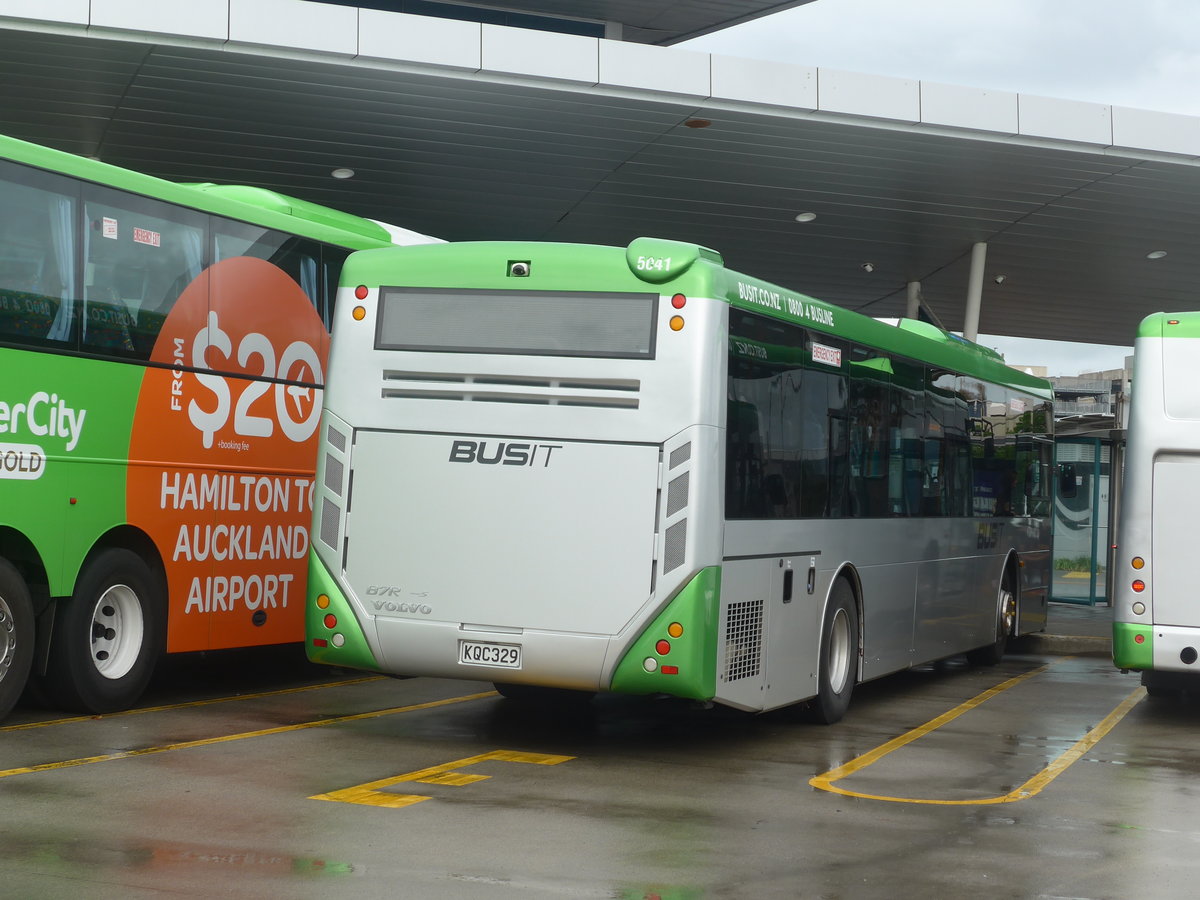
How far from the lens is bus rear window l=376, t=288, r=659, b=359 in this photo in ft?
30.7

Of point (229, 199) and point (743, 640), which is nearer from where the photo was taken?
point (743, 640)

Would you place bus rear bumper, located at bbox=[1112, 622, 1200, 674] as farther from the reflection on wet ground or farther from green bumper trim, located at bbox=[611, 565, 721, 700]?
green bumper trim, located at bbox=[611, 565, 721, 700]

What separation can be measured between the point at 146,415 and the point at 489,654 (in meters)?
3.16

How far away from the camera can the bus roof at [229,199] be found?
9.80 metres

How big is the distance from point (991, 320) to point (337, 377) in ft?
90.7

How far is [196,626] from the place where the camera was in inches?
450

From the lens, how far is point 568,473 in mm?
9344

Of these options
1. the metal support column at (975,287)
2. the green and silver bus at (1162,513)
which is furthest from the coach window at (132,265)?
the metal support column at (975,287)

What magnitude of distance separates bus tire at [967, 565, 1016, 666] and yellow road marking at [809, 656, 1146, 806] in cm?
232

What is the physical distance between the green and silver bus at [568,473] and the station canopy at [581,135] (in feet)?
26.8

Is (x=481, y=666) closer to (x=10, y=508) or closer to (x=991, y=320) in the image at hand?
(x=10, y=508)

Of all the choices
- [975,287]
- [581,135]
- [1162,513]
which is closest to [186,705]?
[1162,513]

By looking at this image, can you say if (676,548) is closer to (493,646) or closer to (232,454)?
(493,646)

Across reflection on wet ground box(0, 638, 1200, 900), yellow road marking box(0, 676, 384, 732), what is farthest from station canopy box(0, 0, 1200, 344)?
reflection on wet ground box(0, 638, 1200, 900)
